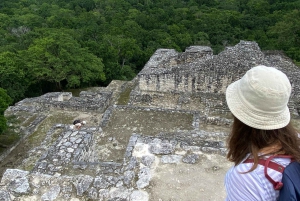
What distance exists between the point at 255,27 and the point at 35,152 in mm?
27912

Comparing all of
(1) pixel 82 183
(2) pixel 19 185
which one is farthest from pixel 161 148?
(2) pixel 19 185

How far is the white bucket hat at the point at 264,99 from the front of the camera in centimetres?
203

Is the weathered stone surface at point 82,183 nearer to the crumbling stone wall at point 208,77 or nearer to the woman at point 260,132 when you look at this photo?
the woman at point 260,132

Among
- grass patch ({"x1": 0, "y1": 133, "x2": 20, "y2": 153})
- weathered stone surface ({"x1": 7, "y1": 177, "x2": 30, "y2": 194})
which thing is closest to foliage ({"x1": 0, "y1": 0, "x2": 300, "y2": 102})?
grass patch ({"x1": 0, "y1": 133, "x2": 20, "y2": 153})

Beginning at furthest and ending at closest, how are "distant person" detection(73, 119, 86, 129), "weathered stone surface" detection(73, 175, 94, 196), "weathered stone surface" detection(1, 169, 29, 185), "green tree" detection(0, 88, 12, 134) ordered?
"green tree" detection(0, 88, 12, 134) < "distant person" detection(73, 119, 86, 129) < "weathered stone surface" detection(1, 169, 29, 185) < "weathered stone surface" detection(73, 175, 94, 196)

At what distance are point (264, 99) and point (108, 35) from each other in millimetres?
23320

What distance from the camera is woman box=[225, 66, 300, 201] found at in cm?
201

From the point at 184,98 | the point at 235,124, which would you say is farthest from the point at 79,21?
the point at 235,124

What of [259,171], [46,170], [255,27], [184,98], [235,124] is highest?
[235,124]

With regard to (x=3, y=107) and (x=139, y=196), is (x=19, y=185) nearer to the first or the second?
(x=139, y=196)

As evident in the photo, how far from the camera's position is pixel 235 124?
2246 millimetres

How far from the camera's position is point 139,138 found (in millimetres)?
5832

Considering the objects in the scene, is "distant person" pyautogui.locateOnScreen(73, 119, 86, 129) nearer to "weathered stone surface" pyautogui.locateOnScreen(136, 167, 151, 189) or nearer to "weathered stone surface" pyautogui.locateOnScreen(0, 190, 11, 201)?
"weathered stone surface" pyautogui.locateOnScreen(0, 190, 11, 201)

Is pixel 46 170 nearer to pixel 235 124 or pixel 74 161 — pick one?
pixel 74 161
